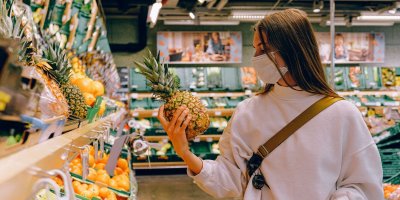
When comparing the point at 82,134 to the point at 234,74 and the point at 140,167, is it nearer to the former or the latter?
the point at 140,167

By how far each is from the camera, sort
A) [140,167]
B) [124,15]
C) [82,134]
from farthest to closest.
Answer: [124,15]
[140,167]
[82,134]

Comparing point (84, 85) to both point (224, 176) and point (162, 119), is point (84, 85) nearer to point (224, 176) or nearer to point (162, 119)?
point (162, 119)

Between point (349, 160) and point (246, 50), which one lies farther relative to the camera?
point (246, 50)

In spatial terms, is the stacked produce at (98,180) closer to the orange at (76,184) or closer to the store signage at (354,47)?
the orange at (76,184)

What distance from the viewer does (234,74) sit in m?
9.48

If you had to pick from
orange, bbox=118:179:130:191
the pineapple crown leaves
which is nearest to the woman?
the pineapple crown leaves

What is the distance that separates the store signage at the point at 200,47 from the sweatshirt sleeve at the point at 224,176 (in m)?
8.43

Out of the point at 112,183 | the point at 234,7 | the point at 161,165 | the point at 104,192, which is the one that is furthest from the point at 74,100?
the point at 234,7

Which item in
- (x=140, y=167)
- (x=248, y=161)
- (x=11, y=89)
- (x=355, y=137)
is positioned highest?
(x=11, y=89)

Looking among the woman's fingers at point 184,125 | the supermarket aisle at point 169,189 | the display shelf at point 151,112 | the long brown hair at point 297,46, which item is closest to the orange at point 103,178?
the woman's fingers at point 184,125

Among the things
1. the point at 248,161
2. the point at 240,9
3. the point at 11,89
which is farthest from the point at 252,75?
the point at 11,89

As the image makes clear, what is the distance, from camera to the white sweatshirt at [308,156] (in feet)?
5.02

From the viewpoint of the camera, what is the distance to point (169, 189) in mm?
7203

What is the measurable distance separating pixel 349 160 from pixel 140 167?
23.8 feet
